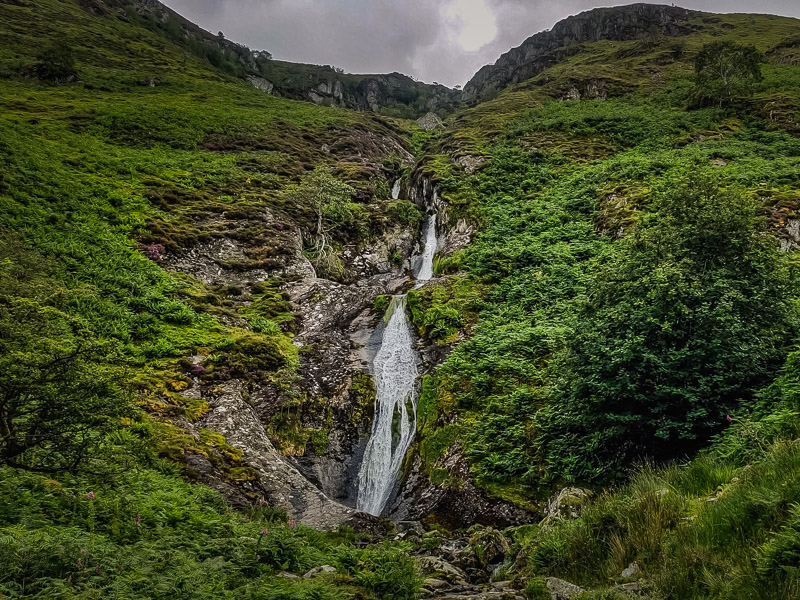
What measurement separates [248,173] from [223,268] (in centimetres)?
1706

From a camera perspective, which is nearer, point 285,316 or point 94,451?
point 94,451

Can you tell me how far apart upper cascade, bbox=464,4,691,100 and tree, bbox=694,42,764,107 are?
6030 cm

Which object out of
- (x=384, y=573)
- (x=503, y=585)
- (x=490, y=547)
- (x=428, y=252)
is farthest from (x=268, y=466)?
(x=428, y=252)

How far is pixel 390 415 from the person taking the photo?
20.4 metres

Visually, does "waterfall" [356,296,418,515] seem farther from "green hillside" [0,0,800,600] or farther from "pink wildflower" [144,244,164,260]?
"pink wildflower" [144,244,164,260]

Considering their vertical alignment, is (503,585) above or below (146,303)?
below

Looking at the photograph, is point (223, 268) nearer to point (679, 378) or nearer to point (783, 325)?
point (679, 378)

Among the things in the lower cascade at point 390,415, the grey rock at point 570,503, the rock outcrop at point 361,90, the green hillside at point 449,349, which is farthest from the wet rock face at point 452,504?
the rock outcrop at point 361,90

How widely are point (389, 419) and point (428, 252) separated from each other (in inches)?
875

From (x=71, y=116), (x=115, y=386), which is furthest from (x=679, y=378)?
(x=71, y=116)

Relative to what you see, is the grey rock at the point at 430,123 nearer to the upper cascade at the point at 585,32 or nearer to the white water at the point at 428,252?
the upper cascade at the point at 585,32

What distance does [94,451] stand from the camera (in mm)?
6762

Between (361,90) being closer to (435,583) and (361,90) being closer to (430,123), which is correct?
(430,123)

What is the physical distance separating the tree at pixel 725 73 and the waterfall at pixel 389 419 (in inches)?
2013
